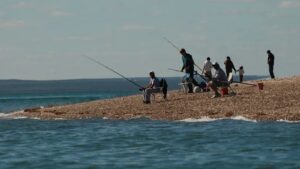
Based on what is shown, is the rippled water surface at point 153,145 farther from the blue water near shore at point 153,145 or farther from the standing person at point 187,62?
the standing person at point 187,62

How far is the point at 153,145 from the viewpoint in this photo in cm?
2692

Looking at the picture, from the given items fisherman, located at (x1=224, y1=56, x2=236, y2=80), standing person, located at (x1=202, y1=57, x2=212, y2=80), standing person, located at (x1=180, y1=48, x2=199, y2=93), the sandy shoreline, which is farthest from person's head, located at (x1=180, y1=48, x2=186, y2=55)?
fisherman, located at (x1=224, y1=56, x2=236, y2=80)

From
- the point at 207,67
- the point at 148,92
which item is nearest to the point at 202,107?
the point at 148,92

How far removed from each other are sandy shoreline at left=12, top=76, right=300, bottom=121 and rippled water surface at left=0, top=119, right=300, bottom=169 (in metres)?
1.62

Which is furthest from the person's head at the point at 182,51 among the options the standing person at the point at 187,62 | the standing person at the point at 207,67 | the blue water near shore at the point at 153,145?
the blue water near shore at the point at 153,145

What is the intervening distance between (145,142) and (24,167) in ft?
18.6

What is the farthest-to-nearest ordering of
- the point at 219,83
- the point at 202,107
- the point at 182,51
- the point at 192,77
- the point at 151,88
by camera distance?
the point at 192,77, the point at 182,51, the point at 151,88, the point at 219,83, the point at 202,107

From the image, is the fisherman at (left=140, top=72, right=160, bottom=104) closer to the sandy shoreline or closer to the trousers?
the trousers

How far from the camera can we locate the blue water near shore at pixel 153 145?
23.1 meters

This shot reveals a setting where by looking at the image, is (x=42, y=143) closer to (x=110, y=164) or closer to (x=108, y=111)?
(x=110, y=164)

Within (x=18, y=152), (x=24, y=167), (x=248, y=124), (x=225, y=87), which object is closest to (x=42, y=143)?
(x=18, y=152)

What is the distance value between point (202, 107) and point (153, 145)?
10.5 metres

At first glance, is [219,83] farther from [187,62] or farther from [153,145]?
[153,145]

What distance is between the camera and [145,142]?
27.9m
